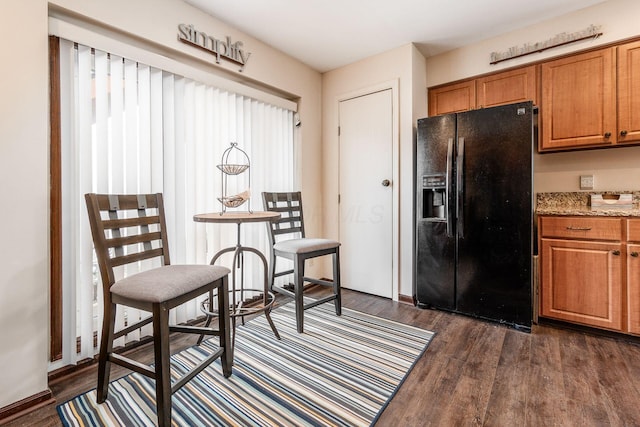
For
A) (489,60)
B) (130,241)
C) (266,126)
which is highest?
(489,60)

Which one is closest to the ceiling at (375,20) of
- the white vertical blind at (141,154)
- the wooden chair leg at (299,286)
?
the white vertical blind at (141,154)

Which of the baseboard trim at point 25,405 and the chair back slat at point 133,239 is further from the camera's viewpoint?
the chair back slat at point 133,239

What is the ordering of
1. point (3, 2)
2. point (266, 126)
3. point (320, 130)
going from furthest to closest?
1. point (320, 130)
2. point (266, 126)
3. point (3, 2)

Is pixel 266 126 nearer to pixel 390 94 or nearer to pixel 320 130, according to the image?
pixel 320 130

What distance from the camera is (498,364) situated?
1847 mm

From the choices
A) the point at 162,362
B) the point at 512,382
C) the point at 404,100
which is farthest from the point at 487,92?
the point at 162,362

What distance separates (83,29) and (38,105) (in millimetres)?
562

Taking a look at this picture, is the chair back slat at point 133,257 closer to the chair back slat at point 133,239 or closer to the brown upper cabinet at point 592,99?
the chair back slat at point 133,239

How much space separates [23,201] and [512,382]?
2.70m

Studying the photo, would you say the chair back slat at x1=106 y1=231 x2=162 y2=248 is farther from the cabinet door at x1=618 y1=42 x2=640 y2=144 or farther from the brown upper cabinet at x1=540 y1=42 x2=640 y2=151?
the cabinet door at x1=618 y1=42 x2=640 y2=144

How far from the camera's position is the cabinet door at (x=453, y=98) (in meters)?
2.97

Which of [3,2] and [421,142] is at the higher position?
[3,2]

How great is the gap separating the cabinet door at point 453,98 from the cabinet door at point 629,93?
102 cm

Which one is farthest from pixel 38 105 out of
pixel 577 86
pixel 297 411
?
pixel 577 86
